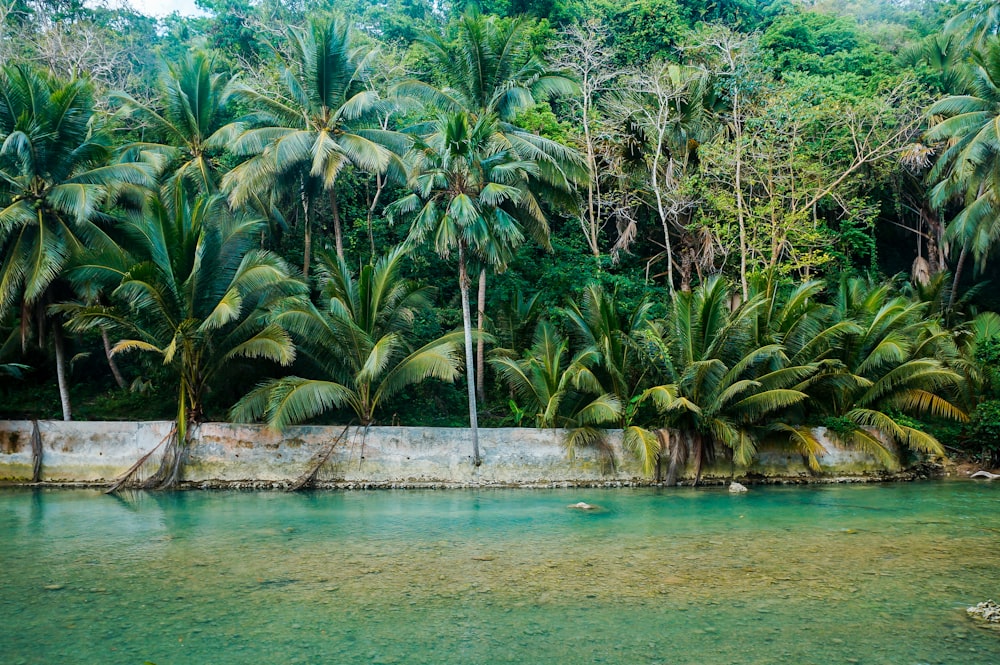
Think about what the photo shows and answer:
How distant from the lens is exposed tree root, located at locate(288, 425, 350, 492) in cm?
1452

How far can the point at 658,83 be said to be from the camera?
1959cm

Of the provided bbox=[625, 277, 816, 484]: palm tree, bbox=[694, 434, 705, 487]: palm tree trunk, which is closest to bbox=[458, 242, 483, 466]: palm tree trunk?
bbox=[625, 277, 816, 484]: palm tree

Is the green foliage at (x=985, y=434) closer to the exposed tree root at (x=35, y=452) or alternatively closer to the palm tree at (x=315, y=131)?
the palm tree at (x=315, y=131)

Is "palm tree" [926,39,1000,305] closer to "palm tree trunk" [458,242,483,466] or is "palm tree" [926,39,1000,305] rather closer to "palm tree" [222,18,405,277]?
"palm tree trunk" [458,242,483,466]

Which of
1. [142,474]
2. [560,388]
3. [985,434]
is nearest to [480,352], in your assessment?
[560,388]

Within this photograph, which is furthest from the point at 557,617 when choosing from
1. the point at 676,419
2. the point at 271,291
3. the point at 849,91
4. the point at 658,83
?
the point at 849,91

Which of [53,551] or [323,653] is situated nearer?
[323,653]

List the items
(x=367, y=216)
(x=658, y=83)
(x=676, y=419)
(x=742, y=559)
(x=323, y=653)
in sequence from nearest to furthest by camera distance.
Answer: (x=323, y=653)
(x=742, y=559)
(x=676, y=419)
(x=658, y=83)
(x=367, y=216)

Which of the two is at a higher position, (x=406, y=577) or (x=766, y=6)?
(x=766, y=6)

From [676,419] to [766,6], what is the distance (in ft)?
74.7

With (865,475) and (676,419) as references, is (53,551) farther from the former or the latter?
(865,475)

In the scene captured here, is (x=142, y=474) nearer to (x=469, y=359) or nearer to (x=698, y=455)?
(x=469, y=359)

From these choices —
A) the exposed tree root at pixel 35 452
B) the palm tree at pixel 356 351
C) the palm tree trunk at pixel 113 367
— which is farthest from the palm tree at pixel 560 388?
the exposed tree root at pixel 35 452

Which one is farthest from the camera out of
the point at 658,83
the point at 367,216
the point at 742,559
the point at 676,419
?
the point at 367,216
